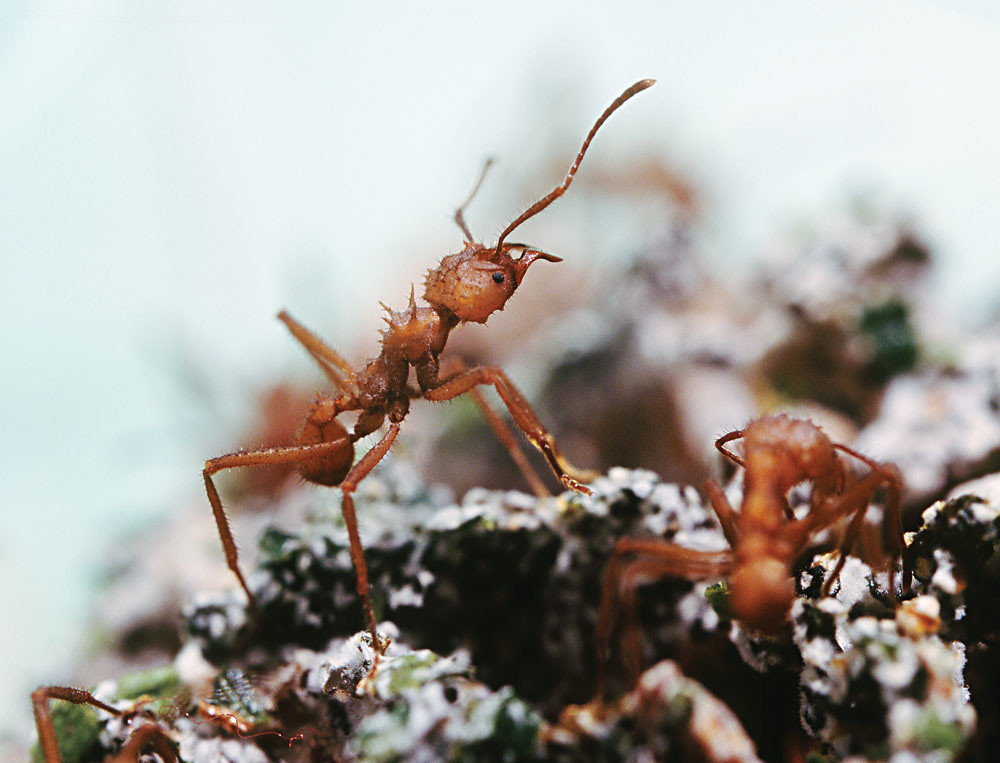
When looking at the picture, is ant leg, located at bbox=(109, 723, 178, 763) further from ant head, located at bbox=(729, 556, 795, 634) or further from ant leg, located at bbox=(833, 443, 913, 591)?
ant leg, located at bbox=(833, 443, 913, 591)

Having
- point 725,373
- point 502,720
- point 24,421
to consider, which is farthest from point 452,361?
point 24,421

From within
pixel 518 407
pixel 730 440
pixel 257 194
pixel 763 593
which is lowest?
pixel 763 593

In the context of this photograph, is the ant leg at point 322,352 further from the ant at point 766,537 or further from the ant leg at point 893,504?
the ant leg at point 893,504

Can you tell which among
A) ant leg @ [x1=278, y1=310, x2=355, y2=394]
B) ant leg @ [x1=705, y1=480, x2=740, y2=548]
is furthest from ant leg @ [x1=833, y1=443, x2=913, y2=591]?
ant leg @ [x1=278, y1=310, x2=355, y2=394]

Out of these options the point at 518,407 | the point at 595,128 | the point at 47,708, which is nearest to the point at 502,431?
the point at 518,407

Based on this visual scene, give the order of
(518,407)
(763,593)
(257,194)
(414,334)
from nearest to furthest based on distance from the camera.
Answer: (763,593)
(518,407)
(414,334)
(257,194)

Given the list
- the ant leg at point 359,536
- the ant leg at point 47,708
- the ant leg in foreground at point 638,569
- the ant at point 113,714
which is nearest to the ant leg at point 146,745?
the ant at point 113,714

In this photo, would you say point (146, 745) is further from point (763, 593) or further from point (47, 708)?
point (763, 593)

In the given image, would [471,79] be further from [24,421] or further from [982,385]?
[982,385]
